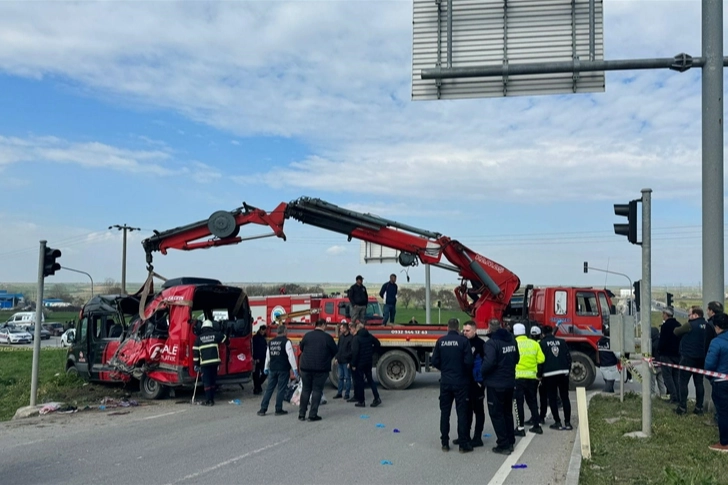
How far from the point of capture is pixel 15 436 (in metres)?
10.9

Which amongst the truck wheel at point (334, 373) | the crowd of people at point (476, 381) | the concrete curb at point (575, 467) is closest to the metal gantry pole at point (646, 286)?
the concrete curb at point (575, 467)

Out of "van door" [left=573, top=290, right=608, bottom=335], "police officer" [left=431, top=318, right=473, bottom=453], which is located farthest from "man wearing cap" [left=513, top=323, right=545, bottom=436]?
"van door" [left=573, top=290, right=608, bottom=335]

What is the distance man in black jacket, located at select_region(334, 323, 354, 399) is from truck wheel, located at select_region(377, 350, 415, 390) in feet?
4.24

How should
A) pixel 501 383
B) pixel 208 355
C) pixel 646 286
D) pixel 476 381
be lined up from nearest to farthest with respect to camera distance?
pixel 501 383 → pixel 476 381 → pixel 646 286 → pixel 208 355

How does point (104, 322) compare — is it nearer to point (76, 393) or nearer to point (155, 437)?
point (76, 393)

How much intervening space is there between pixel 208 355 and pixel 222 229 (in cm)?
338

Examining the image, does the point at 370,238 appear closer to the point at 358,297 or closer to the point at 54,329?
the point at 358,297

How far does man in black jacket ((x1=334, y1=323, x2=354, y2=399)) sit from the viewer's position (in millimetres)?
14242

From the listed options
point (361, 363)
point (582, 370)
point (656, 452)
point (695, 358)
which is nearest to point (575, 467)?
point (656, 452)

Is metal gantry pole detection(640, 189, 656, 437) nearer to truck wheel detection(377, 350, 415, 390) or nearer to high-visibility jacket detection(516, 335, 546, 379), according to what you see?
high-visibility jacket detection(516, 335, 546, 379)

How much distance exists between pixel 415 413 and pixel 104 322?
27.8ft

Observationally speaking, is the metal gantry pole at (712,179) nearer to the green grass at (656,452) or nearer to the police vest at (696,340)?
the police vest at (696,340)

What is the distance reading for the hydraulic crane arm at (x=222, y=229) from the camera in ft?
53.2

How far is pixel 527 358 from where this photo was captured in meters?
10.7
